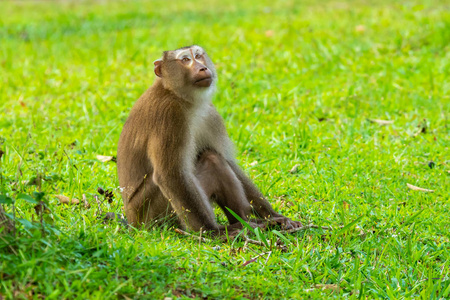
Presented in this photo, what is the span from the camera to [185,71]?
4.71 metres

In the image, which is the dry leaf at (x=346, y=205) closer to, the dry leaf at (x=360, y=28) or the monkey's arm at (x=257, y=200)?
the monkey's arm at (x=257, y=200)

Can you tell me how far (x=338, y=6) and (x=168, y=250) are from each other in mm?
10421

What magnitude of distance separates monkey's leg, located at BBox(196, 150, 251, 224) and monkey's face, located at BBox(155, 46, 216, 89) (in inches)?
24.6

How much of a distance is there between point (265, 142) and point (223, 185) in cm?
192

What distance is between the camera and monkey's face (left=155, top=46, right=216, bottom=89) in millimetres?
4652

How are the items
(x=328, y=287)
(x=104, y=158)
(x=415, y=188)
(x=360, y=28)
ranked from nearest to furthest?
(x=328, y=287) < (x=415, y=188) < (x=104, y=158) < (x=360, y=28)

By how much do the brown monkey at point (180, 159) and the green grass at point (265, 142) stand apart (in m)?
0.26

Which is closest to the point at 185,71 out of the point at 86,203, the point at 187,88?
the point at 187,88

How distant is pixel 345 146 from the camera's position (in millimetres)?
6391

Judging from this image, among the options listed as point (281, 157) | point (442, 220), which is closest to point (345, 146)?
point (281, 157)

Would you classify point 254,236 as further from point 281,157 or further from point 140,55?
point 140,55

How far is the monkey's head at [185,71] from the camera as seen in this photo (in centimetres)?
465

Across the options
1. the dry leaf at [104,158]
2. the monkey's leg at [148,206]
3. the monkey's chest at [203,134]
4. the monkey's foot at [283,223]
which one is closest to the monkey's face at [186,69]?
the monkey's chest at [203,134]

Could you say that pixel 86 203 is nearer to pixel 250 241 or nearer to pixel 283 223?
pixel 250 241
